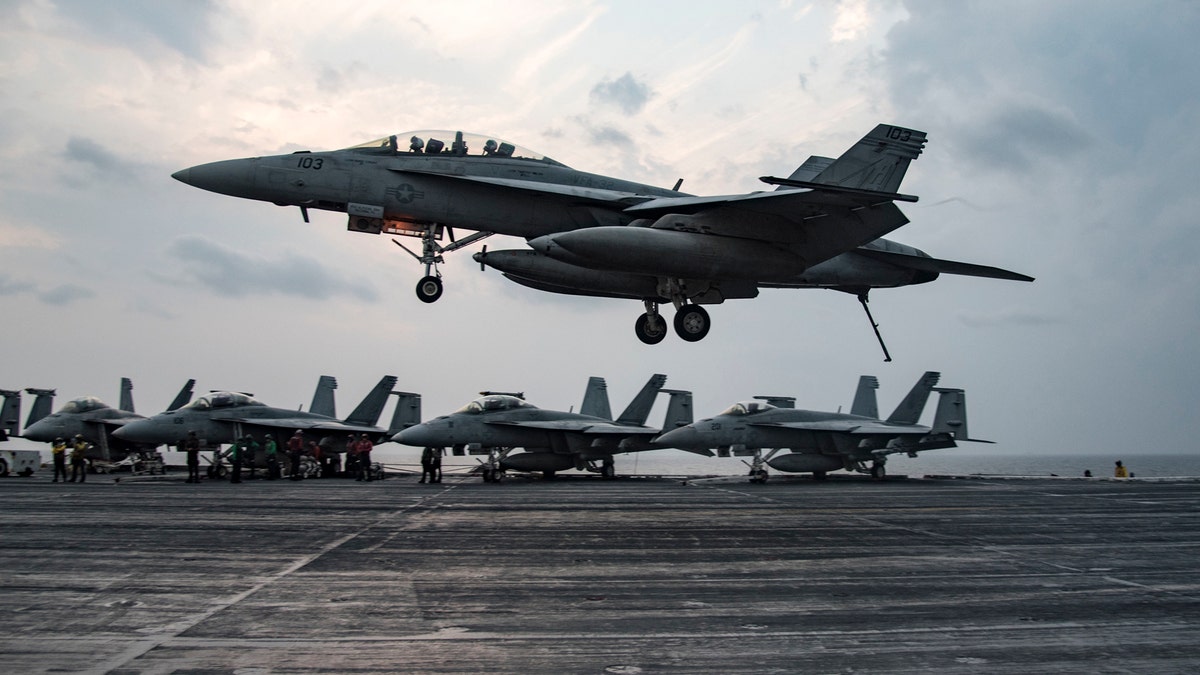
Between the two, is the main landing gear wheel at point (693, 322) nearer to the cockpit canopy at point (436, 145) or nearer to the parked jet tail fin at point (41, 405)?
the cockpit canopy at point (436, 145)

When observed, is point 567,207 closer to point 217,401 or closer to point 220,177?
point 220,177

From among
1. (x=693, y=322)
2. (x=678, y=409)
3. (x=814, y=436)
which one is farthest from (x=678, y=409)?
(x=693, y=322)

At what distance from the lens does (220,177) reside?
18609 millimetres

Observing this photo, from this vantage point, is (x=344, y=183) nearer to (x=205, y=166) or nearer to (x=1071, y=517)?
(x=205, y=166)

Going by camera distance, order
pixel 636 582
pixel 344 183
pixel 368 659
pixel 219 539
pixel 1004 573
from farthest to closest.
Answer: pixel 344 183 < pixel 219 539 < pixel 1004 573 < pixel 636 582 < pixel 368 659

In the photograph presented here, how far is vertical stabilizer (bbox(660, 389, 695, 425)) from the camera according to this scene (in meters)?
48.6

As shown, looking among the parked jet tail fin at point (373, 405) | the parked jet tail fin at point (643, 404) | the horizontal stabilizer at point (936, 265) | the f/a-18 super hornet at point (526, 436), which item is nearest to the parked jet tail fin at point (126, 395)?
the parked jet tail fin at point (373, 405)

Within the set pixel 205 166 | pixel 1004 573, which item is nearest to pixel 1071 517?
pixel 1004 573

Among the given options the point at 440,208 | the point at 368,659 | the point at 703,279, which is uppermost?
the point at 440,208

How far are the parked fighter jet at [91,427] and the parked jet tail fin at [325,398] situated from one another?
28.4 feet

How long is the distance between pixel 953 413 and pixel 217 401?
33.3 m

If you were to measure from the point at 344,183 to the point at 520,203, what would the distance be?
349cm

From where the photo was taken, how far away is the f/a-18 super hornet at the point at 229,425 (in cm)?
3900

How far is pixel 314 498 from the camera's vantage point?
27312mm
